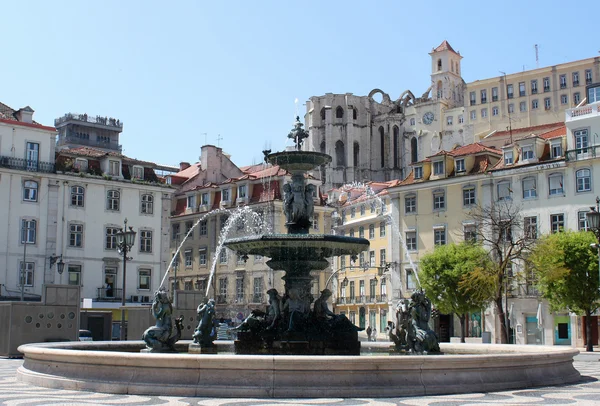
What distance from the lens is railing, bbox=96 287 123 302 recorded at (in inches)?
1843

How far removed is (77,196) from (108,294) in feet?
19.5

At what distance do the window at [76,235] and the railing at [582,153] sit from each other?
27924 millimetres

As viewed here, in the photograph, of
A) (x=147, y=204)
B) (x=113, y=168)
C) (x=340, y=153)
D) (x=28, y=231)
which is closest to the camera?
(x=28, y=231)

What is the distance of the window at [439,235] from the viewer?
51.4 meters

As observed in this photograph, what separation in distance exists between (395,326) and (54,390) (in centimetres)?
787

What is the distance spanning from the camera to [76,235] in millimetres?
47062

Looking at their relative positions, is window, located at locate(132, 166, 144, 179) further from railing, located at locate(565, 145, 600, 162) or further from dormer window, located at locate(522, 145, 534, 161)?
railing, located at locate(565, 145, 600, 162)

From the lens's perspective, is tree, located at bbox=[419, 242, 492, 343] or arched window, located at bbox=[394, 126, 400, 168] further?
arched window, located at bbox=[394, 126, 400, 168]

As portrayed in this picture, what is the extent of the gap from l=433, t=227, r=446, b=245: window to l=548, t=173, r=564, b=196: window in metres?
7.46

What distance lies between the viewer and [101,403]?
11.9 m

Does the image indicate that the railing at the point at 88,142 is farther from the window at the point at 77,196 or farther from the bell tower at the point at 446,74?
the window at the point at 77,196

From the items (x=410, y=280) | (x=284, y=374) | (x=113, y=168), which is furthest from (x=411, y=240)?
(x=284, y=374)

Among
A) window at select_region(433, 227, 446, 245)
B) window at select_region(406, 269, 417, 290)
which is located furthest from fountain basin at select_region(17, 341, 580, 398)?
window at select_region(406, 269, 417, 290)

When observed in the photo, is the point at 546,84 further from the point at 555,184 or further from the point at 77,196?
the point at 77,196
